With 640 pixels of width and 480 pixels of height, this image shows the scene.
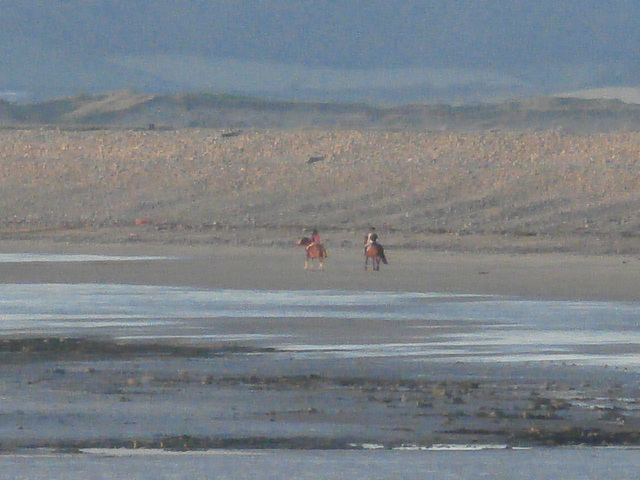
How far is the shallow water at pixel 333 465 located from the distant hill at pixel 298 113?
118476 millimetres

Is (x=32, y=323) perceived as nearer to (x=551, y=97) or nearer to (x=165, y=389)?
(x=165, y=389)

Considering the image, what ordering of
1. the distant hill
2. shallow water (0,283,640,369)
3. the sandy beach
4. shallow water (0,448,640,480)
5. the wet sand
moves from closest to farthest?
shallow water (0,448,640,480)
the wet sand
the sandy beach
shallow water (0,283,640,369)
the distant hill

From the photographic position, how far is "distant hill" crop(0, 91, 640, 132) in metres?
130

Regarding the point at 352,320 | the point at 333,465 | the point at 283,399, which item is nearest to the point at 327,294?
the point at 352,320

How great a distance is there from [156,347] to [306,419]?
5495 mm

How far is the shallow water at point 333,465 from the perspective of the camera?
8859mm

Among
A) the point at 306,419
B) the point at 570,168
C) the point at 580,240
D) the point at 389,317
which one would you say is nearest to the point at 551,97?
the point at 570,168

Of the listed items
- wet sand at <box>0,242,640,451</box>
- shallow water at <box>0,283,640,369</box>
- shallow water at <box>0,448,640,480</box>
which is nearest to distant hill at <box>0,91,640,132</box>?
shallow water at <box>0,283,640,369</box>

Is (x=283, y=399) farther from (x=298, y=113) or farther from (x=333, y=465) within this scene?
(x=298, y=113)

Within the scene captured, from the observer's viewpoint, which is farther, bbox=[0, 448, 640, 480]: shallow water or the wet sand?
the wet sand

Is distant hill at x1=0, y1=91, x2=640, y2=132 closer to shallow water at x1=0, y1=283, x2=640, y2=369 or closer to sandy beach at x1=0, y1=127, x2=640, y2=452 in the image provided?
sandy beach at x1=0, y1=127, x2=640, y2=452

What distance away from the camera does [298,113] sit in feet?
446

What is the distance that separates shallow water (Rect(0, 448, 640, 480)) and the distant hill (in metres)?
118

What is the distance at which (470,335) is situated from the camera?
58.9ft
